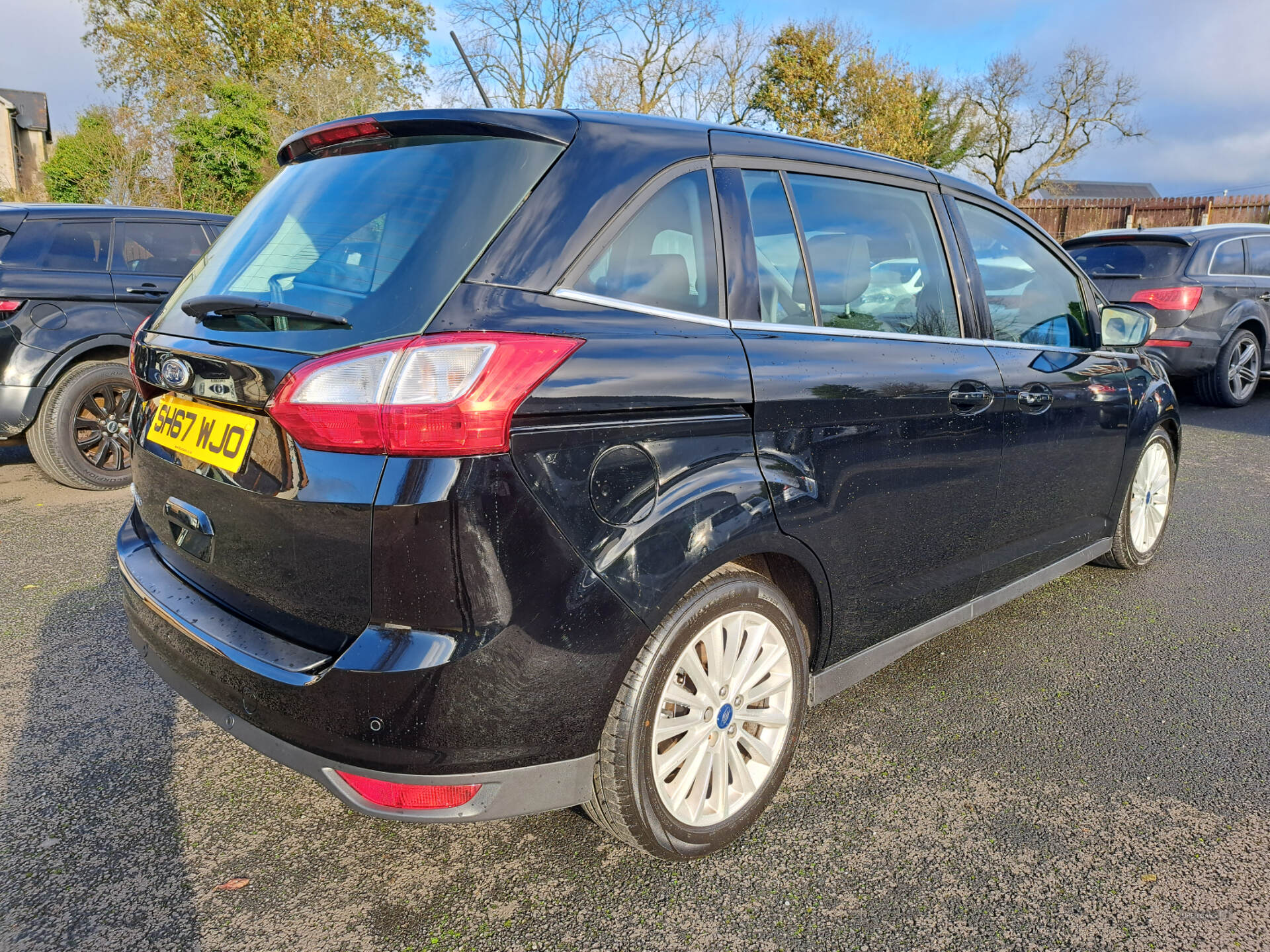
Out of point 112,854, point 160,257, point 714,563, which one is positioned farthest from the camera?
point 160,257

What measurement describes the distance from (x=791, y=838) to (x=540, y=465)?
4.06 ft

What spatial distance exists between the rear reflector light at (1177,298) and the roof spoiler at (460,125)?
7.83m

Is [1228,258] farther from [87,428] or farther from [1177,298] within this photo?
[87,428]

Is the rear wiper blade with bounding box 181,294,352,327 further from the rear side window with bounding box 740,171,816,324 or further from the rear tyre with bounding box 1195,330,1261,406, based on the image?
the rear tyre with bounding box 1195,330,1261,406

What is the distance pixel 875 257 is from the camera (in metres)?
2.68

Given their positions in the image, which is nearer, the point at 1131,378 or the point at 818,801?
the point at 818,801

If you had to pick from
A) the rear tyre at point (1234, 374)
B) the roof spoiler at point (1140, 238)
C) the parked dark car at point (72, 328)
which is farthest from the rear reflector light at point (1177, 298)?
the parked dark car at point (72, 328)

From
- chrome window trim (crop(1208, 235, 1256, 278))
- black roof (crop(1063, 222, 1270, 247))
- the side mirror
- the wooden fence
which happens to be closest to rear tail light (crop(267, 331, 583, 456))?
the side mirror

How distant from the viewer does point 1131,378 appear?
374 centimetres

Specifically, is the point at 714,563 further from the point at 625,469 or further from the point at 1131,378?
the point at 1131,378

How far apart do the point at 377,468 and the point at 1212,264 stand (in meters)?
9.05

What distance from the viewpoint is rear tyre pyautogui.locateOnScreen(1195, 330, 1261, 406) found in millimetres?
8312

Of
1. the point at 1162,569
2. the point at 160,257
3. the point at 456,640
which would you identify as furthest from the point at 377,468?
the point at 160,257

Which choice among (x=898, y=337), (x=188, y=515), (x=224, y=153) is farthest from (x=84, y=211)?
(x=224, y=153)
